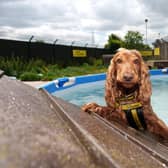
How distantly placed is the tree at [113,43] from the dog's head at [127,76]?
2902 cm

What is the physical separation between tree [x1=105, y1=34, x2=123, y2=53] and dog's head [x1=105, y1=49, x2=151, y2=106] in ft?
95.2

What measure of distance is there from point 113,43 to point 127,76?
30.2 m

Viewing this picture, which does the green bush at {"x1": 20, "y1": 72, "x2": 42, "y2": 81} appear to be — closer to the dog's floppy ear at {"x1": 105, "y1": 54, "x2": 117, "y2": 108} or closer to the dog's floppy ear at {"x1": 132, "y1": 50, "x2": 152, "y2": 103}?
the dog's floppy ear at {"x1": 105, "y1": 54, "x2": 117, "y2": 108}

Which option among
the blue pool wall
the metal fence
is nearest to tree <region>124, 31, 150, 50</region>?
the metal fence

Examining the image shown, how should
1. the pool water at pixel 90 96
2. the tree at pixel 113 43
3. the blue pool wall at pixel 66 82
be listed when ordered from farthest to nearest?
the tree at pixel 113 43 → the blue pool wall at pixel 66 82 → the pool water at pixel 90 96

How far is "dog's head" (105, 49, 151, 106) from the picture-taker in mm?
2475

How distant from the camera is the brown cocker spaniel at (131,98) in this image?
2469mm

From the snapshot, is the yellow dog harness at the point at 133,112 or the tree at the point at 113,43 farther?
the tree at the point at 113,43

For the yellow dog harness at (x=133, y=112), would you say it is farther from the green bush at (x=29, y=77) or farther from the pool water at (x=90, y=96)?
the green bush at (x=29, y=77)

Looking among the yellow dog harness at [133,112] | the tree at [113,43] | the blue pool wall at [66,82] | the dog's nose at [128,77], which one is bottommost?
the blue pool wall at [66,82]

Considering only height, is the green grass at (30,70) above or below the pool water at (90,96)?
above

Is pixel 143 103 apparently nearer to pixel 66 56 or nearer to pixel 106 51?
pixel 66 56

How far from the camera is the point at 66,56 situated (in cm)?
2459

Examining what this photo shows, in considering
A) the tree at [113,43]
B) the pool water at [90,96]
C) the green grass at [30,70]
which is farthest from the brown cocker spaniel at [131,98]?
Answer: the tree at [113,43]
